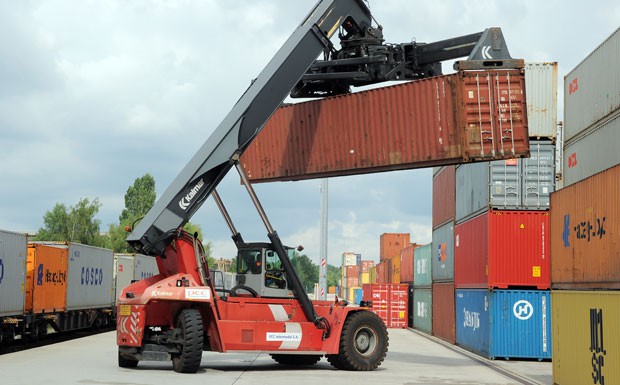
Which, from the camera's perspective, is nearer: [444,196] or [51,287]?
[51,287]

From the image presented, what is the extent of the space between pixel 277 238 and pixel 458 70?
5513 millimetres

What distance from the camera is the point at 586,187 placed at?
1447cm

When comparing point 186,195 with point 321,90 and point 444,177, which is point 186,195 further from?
point 444,177

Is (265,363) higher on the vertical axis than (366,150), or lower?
lower

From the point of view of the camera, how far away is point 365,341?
18.6 m

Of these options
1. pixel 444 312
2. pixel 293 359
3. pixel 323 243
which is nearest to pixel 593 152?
pixel 293 359

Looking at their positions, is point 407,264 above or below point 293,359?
above

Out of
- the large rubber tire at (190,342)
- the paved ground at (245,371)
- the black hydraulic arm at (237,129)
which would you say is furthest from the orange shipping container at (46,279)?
the large rubber tire at (190,342)

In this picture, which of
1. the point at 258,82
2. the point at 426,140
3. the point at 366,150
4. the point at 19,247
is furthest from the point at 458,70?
the point at 19,247

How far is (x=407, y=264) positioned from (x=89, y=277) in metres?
21.4

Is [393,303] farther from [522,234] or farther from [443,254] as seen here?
[522,234]

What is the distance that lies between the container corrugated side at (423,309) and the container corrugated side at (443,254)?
6.45 ft

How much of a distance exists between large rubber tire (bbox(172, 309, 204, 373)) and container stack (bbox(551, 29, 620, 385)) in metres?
7.07

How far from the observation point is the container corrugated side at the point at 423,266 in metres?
37.9
